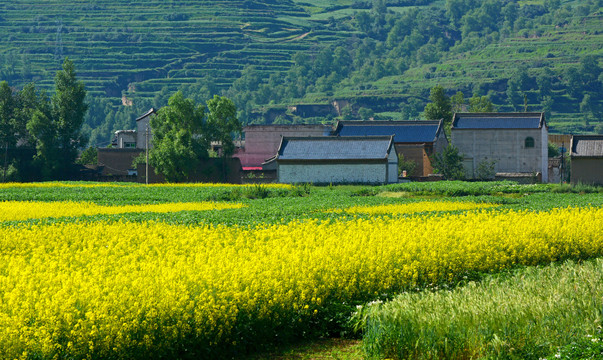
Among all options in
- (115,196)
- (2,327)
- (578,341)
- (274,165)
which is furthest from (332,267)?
(274,165)

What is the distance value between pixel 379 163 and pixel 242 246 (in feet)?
186

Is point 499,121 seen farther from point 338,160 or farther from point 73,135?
point 73,135

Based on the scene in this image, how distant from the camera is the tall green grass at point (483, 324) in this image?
46.7ft

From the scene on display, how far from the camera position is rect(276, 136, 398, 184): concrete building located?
77000 mm

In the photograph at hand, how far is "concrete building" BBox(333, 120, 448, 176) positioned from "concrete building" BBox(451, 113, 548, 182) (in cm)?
405

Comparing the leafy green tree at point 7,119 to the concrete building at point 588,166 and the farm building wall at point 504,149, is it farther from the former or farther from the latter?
the concrete building at point 588,166

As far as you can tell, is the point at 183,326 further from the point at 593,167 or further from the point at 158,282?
the point at 593,167

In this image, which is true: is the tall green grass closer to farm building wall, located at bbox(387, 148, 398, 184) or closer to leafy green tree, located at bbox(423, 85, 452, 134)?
farm building wall, located at bbox(387, 148, 398, 184)

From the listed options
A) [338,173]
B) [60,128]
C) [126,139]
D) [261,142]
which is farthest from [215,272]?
[126,139]

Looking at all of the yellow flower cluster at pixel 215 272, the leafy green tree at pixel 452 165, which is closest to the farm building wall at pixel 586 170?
the leafy green tree at pixel 452 165

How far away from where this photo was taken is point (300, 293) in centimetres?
1644

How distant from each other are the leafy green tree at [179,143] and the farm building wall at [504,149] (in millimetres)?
28760

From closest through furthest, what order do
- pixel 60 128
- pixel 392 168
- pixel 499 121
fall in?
pixel 392 168
pixel 60 128
pixel 499 121

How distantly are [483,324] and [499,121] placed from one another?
83691mm
